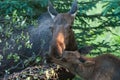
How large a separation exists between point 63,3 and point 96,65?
A: 378 centimetres

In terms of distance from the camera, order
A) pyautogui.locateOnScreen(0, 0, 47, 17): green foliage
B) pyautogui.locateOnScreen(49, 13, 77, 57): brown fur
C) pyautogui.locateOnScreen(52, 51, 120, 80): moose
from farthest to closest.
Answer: pyautogui.locateOnScreen(0, 0, 47, 17): green foliage, pyautogui.locateOnScreen(49, 13, 77, 57): brown fur, pyautogui.locateOnScreen(52, 51, 120, 80): moose

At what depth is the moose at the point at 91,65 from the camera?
850 centimetres

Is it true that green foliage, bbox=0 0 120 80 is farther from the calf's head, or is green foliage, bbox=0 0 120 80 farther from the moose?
the moose

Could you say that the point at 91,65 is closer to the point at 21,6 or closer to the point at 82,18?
the point at 21,6

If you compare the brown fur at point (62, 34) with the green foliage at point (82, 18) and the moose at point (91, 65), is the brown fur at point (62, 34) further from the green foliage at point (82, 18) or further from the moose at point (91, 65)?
the green foliage at point (82, 18)

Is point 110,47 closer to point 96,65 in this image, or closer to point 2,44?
point 2,44

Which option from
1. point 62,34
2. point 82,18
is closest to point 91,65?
point 62,34

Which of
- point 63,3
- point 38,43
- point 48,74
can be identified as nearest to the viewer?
point 48,74

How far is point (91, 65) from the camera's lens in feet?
28.1

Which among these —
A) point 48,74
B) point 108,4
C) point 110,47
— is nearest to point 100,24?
point 110,47

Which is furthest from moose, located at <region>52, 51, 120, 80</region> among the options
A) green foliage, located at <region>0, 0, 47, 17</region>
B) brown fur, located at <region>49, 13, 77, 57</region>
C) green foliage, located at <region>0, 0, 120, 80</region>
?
green foliage, located at <region>0, 0, 47, 17</region>

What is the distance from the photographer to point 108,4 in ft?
33.6

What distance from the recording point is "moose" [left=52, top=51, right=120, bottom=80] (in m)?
8.50

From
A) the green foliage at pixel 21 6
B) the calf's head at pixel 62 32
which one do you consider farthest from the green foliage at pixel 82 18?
the calf's head at pixel 62 32
